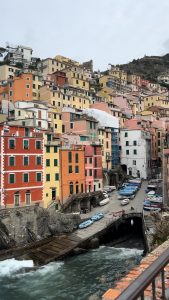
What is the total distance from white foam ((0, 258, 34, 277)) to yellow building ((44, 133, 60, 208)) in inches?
602

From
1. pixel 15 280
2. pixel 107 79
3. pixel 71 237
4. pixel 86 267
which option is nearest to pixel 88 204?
pixel 71 237

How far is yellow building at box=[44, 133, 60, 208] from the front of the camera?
4947cm

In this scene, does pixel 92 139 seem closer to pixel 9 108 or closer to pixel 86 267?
pixel 9 108

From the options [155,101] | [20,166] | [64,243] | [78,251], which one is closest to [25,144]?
[20,166]

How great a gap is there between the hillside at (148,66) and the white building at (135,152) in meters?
97.9

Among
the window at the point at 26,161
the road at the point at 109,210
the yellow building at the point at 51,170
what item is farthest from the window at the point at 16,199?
the road at the point at 109,210

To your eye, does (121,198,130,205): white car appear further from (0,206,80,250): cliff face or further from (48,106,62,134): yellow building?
(48,106,62,134): yellow building

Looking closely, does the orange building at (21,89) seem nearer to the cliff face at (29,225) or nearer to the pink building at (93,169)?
the pink building at (93,169)

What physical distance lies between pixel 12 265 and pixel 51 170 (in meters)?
19.3

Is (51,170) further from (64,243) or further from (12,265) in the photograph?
(12,265)

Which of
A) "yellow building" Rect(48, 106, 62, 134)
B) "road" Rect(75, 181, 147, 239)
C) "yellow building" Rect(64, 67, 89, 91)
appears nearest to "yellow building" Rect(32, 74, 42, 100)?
"yellow building" Rect(48, 106, 62, 134)

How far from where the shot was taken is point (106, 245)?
42844mm

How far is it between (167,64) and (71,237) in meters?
172

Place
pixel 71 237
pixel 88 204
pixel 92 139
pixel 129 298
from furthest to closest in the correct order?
pixel 92 139 < pixel 88 204 < pixel 71 237 < pixel 129 298
